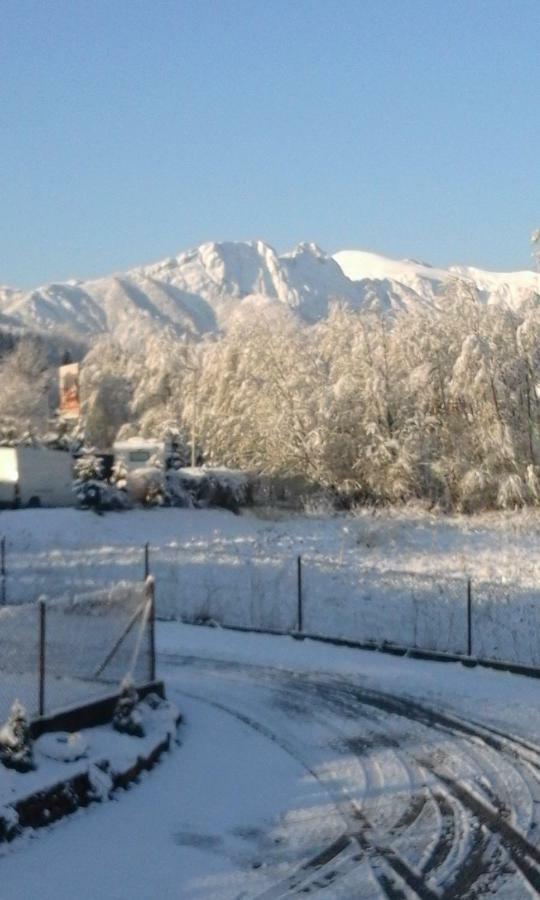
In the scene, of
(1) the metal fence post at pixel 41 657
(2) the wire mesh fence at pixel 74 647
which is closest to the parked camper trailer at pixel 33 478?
(2) the wire mesh fence at pixel 74 647

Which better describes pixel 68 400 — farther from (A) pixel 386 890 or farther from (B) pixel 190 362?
(A) pixel 386 890

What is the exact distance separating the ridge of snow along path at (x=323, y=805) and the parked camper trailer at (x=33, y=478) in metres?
28.8

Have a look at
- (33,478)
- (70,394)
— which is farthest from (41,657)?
(70,394)

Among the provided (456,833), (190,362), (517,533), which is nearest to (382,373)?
(517,533)

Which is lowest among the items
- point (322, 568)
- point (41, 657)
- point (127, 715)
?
point (127, 715)

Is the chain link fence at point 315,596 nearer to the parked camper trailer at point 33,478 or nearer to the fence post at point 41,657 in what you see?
the fence post at point 41,657

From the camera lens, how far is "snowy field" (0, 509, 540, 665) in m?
22.1

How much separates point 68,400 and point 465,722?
1958 inches

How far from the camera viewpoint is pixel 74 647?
13.0 metres

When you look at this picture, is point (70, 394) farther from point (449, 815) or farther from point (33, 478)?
point (449, 815)

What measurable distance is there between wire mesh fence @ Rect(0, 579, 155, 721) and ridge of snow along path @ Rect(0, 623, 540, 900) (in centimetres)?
121

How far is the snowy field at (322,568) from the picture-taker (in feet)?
72.5

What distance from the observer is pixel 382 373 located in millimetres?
52594

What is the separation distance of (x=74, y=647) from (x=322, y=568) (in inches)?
587
